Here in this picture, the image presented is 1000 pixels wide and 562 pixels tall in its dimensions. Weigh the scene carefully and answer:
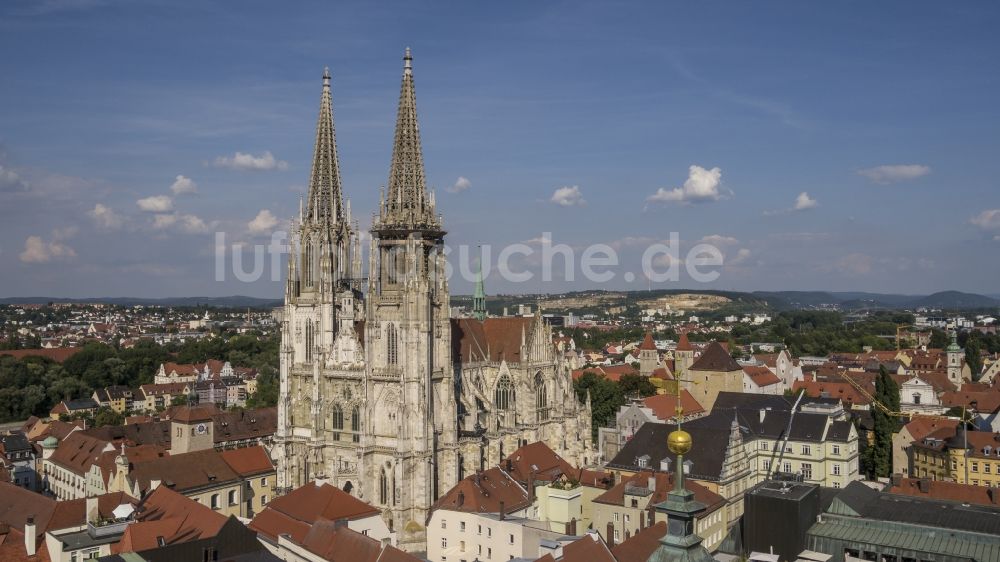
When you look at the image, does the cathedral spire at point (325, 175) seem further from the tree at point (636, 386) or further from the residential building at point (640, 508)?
the tree at point (636, 386)

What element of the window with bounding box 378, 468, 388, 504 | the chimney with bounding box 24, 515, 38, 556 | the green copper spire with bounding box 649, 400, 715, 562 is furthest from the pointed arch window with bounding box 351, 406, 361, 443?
the green copper spire with bounding box 649, 400, 715, 562

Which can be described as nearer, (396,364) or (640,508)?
(640,508)

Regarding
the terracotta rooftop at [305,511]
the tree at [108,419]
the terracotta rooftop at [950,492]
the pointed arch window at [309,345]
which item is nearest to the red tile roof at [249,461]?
the pointed arch window at [309,345]

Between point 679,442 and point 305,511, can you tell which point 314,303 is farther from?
point 679,442

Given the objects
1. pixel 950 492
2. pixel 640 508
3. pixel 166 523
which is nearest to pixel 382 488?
pixel 640 508

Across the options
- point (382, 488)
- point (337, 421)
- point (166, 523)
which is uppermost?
point (337, 421)

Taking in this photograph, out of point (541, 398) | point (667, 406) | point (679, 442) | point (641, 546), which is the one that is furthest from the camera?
point (667, 406)
